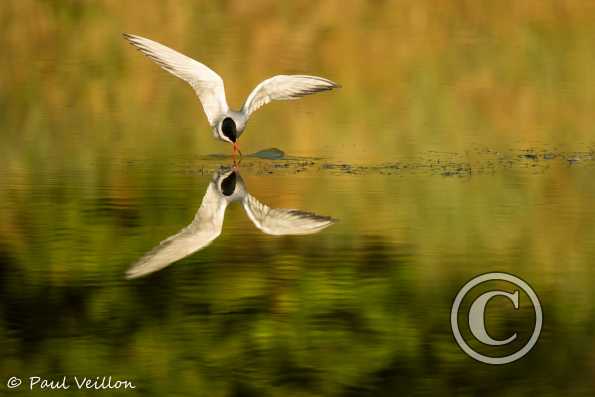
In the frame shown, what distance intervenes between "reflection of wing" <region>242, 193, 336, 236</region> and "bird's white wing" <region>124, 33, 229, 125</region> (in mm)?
2922

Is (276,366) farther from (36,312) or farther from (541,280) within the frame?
(541,280)

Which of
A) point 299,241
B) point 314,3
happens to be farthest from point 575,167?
point 314,3

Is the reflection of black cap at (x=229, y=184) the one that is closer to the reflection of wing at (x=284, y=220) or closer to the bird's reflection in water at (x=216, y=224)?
the bird's reflection in water at (x=216, y=224)

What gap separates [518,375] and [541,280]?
167 centimetres

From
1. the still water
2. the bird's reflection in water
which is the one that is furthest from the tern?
the bird's reflection in water

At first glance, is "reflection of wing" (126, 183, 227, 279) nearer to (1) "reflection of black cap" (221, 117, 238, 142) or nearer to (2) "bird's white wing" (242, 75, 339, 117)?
(2) "bird's white wing" (242, 75, 339, 117)

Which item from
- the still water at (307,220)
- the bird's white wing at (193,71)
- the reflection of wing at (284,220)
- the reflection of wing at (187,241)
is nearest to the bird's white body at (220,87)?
the bird's white wing at (193,71)

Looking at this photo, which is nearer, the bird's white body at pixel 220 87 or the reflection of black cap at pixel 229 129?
the bird's white body at pixel 220 87

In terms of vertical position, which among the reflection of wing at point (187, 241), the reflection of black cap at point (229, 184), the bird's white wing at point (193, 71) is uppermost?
the bird's white wing at point (193, 71)

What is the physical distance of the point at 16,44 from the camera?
25984mm

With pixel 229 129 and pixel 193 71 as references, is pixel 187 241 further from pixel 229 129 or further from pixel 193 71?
pixel 193 71

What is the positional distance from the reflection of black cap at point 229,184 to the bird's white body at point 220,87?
0.75m

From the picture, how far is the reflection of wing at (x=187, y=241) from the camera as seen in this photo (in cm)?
996

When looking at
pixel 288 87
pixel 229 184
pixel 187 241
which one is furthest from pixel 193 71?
pixel 187 241
